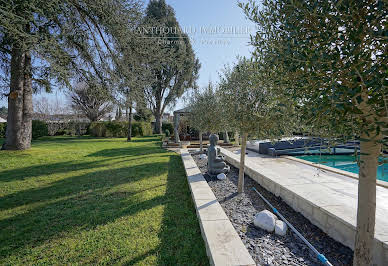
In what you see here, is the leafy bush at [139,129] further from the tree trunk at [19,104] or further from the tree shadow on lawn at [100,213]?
the tree shadow on lawn at [100,213]

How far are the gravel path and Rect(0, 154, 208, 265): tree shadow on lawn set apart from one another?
0.69m

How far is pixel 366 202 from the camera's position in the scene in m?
1.86

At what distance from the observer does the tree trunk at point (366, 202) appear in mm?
1803

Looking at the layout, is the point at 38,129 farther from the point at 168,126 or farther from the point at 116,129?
the point at 168,126

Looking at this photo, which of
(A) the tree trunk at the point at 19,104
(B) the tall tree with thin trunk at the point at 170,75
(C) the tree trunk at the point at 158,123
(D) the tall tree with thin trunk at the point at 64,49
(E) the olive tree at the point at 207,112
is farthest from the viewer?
(C) the tree trunk at the point at 158,123

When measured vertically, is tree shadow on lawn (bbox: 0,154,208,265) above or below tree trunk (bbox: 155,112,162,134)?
below

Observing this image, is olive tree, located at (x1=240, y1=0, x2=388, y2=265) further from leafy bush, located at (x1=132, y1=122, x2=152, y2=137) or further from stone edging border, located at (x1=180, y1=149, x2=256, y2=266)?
leafy bush, located at (x1=132, y1=122, x2=152, y2=137)

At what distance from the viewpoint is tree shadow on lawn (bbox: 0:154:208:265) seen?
107 inches

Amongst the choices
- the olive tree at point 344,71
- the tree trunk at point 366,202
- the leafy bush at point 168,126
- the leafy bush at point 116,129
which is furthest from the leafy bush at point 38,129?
the tree trunk at point 366,202

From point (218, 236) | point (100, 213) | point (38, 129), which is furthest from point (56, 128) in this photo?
point (218, 236)

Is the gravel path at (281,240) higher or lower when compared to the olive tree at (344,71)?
lower

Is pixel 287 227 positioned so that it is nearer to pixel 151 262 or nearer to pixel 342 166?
pixel 151 262

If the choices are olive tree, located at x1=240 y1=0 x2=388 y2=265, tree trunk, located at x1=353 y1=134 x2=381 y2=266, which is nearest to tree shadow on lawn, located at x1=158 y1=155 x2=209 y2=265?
tree trunk, located at x1=353 y1=134 x2=381 y2=266

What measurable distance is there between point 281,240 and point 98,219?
3.04m
